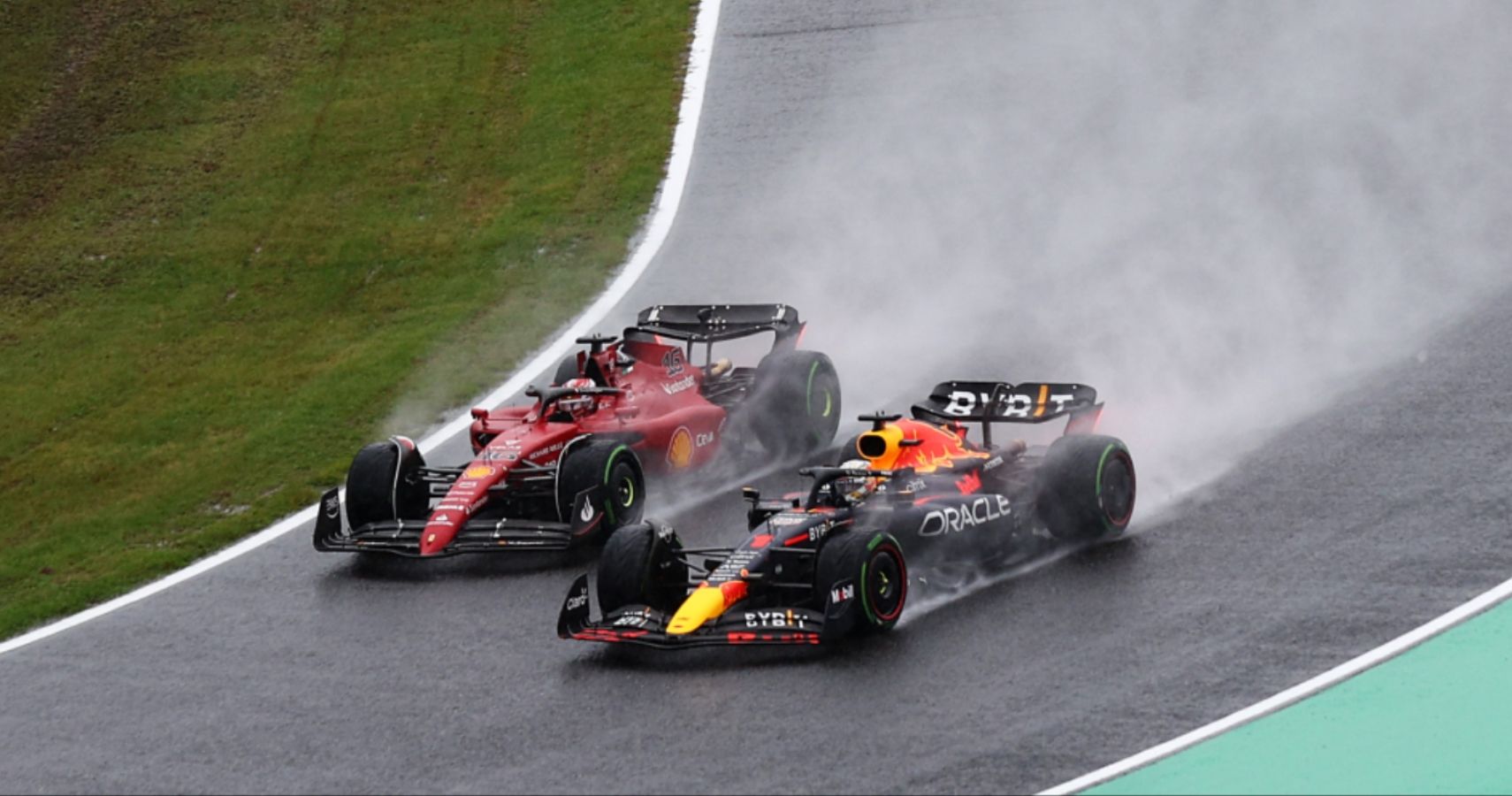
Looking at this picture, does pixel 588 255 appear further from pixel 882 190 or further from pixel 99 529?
pixel 99 529

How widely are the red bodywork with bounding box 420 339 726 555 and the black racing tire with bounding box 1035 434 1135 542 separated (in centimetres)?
394

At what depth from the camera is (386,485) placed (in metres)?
17.3

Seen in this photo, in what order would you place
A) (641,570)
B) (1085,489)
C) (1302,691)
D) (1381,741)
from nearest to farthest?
(1381,741)
(1302,691)
(641,570)
(1085,489)

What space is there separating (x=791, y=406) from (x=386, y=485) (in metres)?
4.00

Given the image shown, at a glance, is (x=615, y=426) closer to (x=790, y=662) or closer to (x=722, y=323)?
(x=722, y=323)

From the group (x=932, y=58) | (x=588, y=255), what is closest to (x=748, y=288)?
(x=588, y=255)

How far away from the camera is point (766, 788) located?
1168 centimetres

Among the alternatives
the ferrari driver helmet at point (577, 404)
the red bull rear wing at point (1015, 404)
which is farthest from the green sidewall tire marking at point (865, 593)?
the ferrari driver helmet at point (577, 404)

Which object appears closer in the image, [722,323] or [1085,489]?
[1085,489]

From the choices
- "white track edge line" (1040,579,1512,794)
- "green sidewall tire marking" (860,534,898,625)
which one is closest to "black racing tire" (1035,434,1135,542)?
"green sidewall tire marking" (860,534,898,625)

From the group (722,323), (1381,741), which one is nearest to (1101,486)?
(1381,741)

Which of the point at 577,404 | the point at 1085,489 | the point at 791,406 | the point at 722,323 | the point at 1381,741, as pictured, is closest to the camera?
the point at 1381,741

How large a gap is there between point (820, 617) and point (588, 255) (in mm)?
13141

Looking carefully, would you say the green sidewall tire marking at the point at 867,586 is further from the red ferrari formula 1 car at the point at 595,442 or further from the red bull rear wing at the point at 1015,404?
the red ferrari formula 1 car at the point at 595,442
